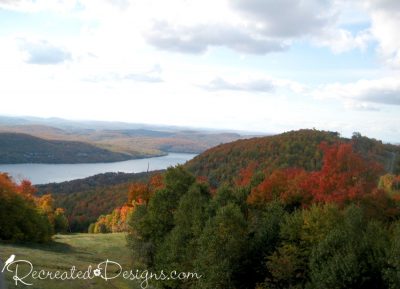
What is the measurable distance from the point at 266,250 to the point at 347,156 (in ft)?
66.2

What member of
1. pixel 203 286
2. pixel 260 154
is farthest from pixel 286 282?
pixel 260 154

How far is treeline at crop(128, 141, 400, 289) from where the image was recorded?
1288 inches

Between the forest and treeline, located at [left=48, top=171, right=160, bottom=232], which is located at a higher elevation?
the forest

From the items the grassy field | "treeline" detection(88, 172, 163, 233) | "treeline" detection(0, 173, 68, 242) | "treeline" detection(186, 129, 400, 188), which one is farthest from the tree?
"treeline" detection(186, 129, 400, 188)

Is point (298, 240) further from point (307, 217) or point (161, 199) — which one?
point (161, 199)

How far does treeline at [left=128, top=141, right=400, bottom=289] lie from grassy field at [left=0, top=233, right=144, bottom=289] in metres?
5.54

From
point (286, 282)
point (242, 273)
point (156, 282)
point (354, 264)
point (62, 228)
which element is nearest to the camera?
point (354, 264)

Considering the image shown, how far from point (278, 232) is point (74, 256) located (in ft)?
Answer: 78.5

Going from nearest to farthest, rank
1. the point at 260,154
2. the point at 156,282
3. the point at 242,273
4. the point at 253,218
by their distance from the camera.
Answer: the point at 242,273 < the point at 156,282 < the point at 253,218 < the point at 260,154

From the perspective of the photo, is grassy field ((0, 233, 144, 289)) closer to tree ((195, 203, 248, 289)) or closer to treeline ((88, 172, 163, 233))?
tree ((195, 203, 248, 289))

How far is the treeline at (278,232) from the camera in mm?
32719

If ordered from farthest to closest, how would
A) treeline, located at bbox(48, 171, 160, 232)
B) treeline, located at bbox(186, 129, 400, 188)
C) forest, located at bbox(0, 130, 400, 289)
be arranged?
treeline, located at bbox(186, 129, 400, 188), treeline, located at bbox(48, 171, 160, 232), forest, located at bbox(0, 130, 400, 289)

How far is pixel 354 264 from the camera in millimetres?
31266

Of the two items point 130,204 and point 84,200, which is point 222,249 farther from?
point 84,200
